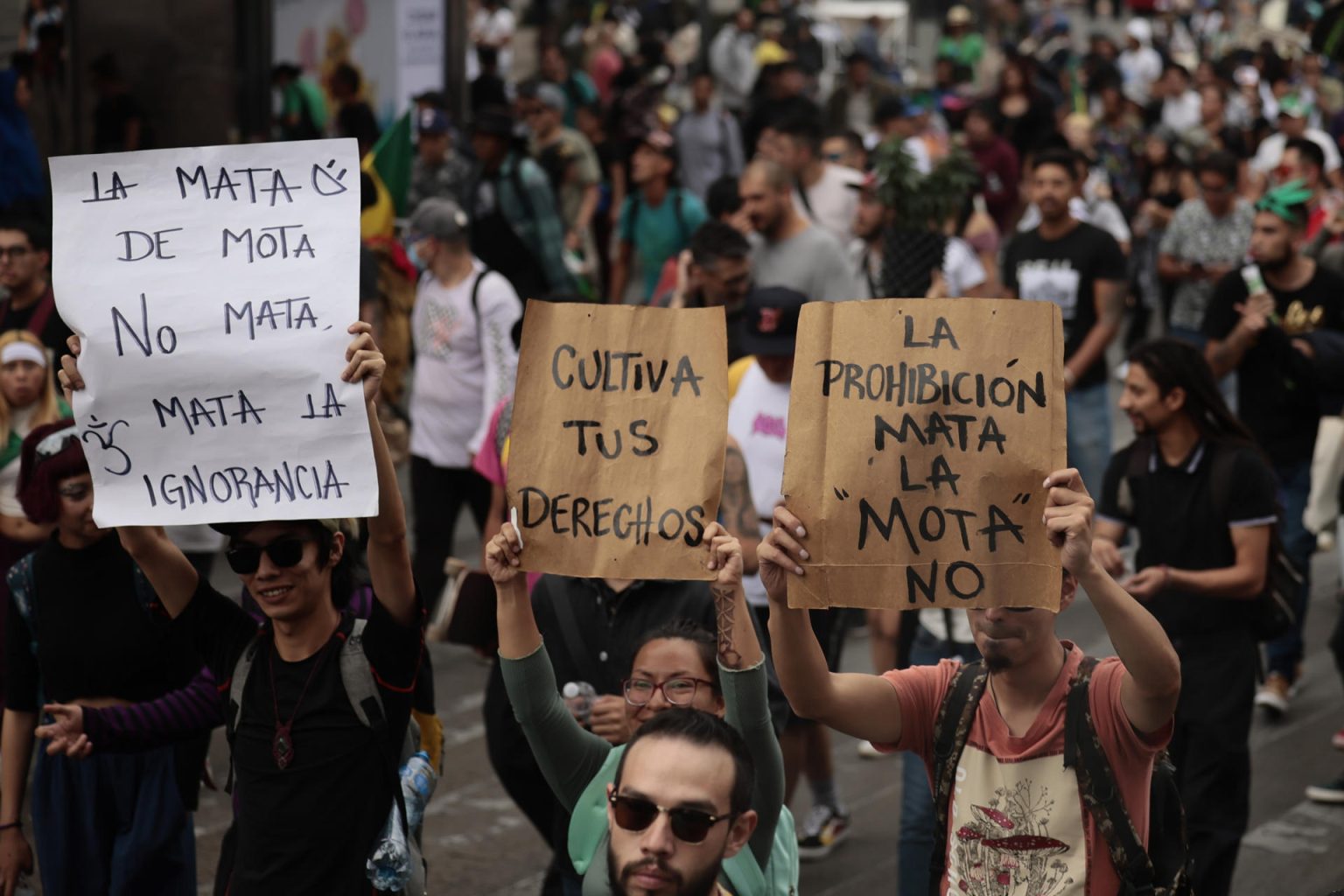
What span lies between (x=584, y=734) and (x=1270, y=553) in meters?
2.87

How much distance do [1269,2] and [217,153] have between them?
33.6m

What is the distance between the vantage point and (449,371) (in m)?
8.85

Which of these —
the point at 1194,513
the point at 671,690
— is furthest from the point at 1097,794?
the point at 1194,513

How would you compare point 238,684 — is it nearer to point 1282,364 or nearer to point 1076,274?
point 1282,364

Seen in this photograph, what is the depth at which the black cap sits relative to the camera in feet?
21.6

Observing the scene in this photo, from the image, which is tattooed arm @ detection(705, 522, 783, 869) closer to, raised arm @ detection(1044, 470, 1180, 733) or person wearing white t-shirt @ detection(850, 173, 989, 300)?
raised arm @ detection(1044, 470, 1180, 733)

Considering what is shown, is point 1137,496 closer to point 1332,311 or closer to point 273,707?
point 1332,311

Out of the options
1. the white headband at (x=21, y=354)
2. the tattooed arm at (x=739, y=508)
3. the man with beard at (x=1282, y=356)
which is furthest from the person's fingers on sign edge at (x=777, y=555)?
the man with beard at (x=1282, y=356)

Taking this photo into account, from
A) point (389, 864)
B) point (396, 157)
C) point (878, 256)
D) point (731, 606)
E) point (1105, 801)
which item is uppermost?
point (396, 157)

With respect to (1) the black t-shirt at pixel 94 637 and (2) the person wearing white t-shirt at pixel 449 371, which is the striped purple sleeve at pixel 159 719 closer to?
(1) the black t-shirt at pixel 94 637

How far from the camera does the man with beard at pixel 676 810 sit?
320 cm

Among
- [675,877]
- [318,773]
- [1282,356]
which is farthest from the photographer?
[1282,356]

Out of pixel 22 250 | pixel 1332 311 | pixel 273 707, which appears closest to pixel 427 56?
pixel 22 250

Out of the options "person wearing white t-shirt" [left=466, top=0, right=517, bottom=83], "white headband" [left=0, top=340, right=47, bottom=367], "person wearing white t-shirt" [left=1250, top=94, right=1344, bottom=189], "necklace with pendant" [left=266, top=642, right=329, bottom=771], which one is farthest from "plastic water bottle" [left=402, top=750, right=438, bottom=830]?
"person wearing white t-shirt" [left=466, top=0, right=517, bottom=83]
